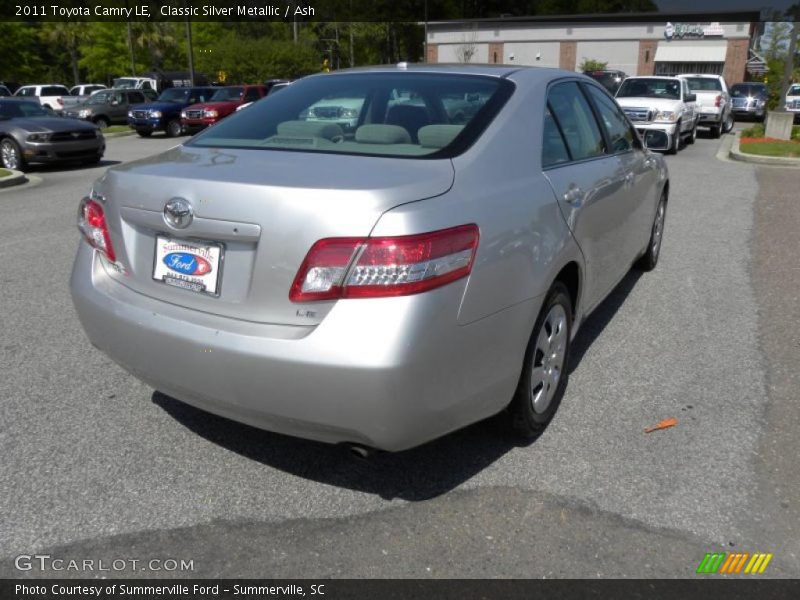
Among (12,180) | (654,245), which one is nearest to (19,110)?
(12,180)

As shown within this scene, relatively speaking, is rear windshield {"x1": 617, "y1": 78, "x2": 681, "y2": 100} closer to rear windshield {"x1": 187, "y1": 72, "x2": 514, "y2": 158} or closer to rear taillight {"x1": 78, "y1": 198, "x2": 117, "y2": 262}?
rear windshield {"x1": 187, "y1": 72, "x2": 514, "y2": 158}

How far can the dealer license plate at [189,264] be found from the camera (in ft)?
8.72

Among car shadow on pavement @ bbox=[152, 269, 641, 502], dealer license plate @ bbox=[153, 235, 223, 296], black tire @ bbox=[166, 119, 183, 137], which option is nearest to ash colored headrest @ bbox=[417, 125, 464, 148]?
dealer license plate @ bbox=[153, 235, 223, 296]

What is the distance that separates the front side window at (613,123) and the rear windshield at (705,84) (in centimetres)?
1939

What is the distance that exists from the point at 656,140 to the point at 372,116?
2.92 m

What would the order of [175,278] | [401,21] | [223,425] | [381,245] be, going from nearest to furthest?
1. [381,245]
2. [175,278]
3. [223,425]
4. [401,21]

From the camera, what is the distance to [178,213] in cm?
267

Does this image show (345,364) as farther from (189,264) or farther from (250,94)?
(250,94)

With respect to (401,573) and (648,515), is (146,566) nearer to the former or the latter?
(401,573)

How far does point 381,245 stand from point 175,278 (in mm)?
897

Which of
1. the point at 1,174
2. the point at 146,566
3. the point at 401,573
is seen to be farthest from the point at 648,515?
the point at 1,174

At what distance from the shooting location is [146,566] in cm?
259

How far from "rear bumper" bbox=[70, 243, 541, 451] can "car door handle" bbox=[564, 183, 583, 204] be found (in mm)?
731

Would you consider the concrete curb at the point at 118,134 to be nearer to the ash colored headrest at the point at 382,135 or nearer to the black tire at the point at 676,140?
the black tire at the point at 676,140
